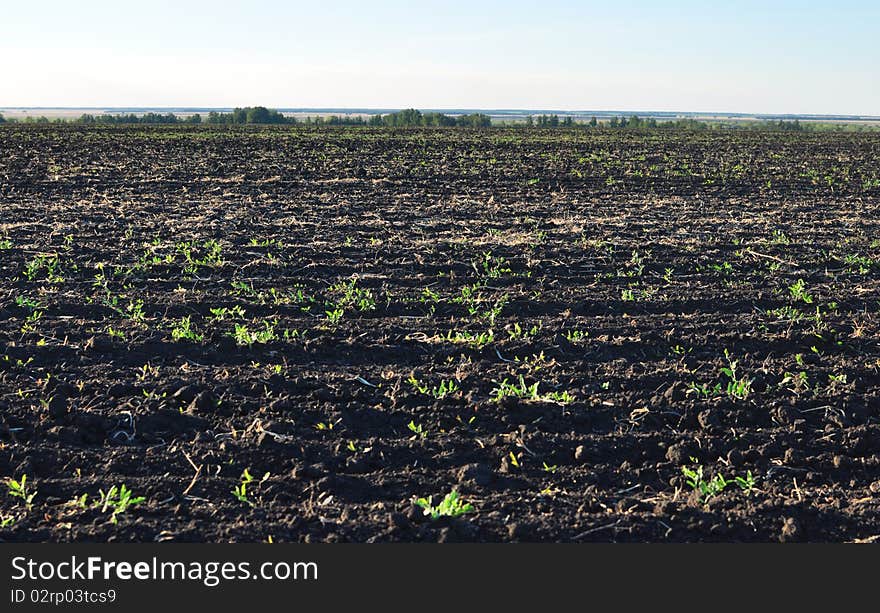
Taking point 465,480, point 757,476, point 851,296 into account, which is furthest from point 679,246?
point 465,480

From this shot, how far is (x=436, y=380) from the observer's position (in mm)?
5008

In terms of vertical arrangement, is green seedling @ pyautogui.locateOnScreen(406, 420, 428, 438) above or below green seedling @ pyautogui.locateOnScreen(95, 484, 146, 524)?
above

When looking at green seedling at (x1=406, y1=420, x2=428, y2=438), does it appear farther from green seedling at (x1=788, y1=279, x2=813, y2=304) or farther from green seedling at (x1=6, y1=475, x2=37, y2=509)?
green seedling at (x1=788, y1=279, x2=813, y2=304)

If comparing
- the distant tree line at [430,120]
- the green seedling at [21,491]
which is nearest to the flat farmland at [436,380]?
the green seedling at [21,491]

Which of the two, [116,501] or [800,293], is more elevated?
[800,293]

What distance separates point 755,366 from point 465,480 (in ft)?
8.89

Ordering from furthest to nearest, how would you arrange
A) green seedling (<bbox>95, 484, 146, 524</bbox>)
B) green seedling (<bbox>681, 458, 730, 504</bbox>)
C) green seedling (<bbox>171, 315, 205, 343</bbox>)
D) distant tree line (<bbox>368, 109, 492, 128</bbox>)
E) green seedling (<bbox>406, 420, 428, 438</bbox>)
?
1. distant tree line (<bbox>368, 109, 492, 128</bbox>)
2. green seedling (<bbox>171, 315, 205, 343</bbox>)
3. green seedling (<bbox>406, 420, 428, 438</bbox>)
4. green seedling (<bbox>681, 458, 730, 504</bbox>)
5. green seedling (<bbox>95, 484, 146, 524</bbox>)

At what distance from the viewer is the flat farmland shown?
3512mm

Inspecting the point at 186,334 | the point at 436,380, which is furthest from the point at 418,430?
the point at 186,334

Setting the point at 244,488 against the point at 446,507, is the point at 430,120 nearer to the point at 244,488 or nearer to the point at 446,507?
the point at 244,488

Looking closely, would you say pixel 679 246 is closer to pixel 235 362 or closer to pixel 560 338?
pixel 560 338

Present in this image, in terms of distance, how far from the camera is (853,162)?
24.7 m

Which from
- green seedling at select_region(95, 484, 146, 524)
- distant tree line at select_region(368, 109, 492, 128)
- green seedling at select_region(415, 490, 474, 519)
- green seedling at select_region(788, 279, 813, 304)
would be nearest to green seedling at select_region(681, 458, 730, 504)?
green seedling at select_region(415, 490, 474, 519)

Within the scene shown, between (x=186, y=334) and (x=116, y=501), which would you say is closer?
(x=116, y=501)
